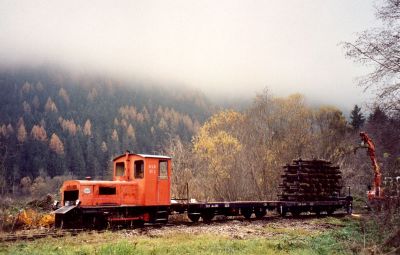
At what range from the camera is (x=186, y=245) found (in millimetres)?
12266

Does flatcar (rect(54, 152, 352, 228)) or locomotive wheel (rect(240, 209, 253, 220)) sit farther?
locomotive wheel (rect(240, 209, 253, 220))

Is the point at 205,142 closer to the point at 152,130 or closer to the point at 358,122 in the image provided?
the point at 358,122

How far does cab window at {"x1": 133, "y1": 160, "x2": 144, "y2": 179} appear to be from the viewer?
62.5 ft

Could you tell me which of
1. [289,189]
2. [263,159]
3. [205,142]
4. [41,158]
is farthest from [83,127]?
[289,189]

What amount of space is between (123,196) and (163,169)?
2142mm

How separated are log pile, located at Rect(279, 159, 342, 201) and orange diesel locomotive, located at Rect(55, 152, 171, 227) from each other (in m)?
9.07

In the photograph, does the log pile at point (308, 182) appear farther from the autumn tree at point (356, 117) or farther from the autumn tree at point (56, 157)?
the autumn tree at point (56, 157)

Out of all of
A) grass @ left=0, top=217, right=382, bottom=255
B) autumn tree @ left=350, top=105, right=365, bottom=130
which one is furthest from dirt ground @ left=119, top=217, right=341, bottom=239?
autumn tree @ left=350, top=105, right=365, bottom=130

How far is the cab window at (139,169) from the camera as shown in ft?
62.5

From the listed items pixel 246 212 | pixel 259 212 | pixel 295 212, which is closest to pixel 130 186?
pixel 246 212

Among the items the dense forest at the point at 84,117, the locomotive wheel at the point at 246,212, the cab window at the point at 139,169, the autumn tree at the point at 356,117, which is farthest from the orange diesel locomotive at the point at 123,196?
the autumn tree at the point at 356,117

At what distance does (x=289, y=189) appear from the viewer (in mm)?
25688

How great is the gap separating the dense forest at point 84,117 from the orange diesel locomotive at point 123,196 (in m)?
43.0

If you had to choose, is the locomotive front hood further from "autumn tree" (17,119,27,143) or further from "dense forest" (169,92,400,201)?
"autumn tree" (17,119,27,143)
